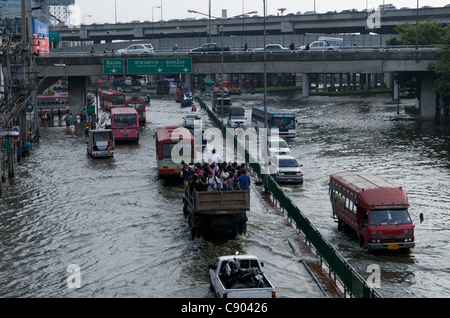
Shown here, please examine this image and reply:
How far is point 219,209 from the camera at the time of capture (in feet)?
72.4

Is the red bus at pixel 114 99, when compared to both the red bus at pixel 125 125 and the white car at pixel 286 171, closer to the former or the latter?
the red bus at pixel 125 125

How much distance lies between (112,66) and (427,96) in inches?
1417

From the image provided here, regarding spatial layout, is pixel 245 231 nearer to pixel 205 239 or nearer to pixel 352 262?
pixel 205 239

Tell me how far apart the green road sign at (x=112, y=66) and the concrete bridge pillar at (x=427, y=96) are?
34.0 metres

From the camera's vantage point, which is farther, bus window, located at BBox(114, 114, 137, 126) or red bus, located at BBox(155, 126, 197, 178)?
bus window, located at BBox(114, 114, 137, 126)

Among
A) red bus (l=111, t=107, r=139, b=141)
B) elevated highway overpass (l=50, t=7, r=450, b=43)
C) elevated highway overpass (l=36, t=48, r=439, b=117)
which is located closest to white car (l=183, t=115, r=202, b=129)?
elevated highway overpass (l=36, t=48, r=439, b=117)

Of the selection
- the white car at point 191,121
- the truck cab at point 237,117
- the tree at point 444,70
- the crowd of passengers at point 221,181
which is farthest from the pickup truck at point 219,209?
the tree at point 444,70

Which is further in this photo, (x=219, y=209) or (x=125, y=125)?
(x=125, y=125)

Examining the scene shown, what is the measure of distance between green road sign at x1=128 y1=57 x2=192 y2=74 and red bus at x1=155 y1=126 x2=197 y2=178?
3003 cm

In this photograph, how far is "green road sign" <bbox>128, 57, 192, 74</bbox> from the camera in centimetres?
6359

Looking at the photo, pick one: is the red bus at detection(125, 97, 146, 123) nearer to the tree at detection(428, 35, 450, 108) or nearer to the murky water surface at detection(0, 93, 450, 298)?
the murky water surface at detection(0, 93, 450, 298)

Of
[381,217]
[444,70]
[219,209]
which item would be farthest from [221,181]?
[444,70]

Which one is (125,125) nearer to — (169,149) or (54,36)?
(169,149)
